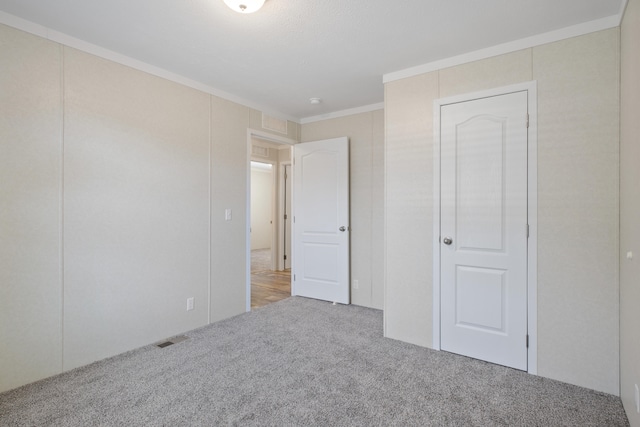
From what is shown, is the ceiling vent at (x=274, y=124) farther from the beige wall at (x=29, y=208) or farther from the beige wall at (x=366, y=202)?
the beige wall at (x=29, y=208)

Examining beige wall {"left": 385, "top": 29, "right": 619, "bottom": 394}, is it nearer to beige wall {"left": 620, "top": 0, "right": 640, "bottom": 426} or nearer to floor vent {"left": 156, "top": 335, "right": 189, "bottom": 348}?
beige wall {"left": 620, "top": 0, "right": 640, "bottom": 426}

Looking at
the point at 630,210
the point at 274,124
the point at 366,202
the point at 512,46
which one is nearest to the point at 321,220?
the point at 366,202

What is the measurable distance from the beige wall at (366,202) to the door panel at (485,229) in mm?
1233

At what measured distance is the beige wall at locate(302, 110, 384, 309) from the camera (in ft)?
12.6

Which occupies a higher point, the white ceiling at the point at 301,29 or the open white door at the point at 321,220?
the white ceiling at the point at 301,29

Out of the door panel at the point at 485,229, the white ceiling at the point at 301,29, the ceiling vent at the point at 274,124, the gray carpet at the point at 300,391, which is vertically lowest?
the gray carpet at the point at 300,391

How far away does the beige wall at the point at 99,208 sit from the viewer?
6.83ft

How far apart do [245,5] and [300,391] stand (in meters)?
2.43

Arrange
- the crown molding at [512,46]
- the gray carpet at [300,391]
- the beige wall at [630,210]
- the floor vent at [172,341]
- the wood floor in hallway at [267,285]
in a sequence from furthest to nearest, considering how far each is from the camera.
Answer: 1. the wood floor in hallway at [267,285]
2. the floor vent at [172,341]
3. the crown molding at [512,46]
4. the gray carpet at [300,391]
5. the beige wall at [630,210]

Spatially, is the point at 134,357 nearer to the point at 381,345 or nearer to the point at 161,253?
the point at 161,253

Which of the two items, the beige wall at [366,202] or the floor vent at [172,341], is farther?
the beige wall at [366,202]

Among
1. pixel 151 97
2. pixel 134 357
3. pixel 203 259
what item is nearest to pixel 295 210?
pixel 203 259

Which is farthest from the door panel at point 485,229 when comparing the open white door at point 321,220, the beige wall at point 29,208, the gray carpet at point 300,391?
the beige wall at point 29,208

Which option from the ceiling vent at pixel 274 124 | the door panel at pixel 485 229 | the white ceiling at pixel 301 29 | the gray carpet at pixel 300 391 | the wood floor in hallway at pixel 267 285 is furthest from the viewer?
the wood floor in hallway at pixel 267 285
